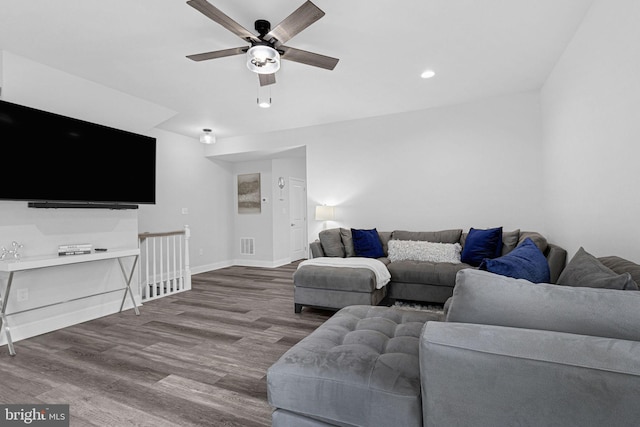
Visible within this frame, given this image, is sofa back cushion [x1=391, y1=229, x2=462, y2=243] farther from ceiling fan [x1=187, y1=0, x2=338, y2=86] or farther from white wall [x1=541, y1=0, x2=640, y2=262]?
ceiling fan [x1=187, y1=0, x2=338, y2=86]

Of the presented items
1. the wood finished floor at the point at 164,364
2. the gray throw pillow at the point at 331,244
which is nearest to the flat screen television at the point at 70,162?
the wood finished floor at the point at 164,364

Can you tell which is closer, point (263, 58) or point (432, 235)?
point (263, 58)

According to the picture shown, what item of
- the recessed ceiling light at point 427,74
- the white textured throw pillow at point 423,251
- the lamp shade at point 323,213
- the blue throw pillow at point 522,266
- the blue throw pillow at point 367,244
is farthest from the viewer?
the lamp shade at point 323,213

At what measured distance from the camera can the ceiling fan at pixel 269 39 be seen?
1.98 metres

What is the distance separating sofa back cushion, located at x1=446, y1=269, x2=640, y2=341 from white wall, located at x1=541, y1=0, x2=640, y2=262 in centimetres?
129

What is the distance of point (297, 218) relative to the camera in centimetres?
736

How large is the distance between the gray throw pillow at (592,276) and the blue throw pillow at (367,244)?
8.70 feet

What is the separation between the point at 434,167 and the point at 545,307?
151 inches

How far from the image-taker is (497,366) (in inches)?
35.7

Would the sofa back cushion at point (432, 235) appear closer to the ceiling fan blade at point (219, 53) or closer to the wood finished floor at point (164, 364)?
the wood finished floor at point (164, 364)

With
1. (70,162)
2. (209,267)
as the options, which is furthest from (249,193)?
(70,162)

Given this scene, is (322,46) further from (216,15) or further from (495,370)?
(495,370)

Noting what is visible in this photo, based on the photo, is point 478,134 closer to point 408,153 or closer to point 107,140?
point 408,153

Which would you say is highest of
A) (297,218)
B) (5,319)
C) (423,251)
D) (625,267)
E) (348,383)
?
(297,218)
